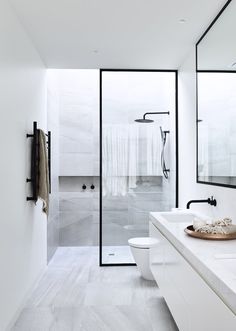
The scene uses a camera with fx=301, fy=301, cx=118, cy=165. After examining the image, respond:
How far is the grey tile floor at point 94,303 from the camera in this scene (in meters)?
2.39

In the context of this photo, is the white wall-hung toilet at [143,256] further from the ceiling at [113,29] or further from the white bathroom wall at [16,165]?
the ceiling at [113,29]

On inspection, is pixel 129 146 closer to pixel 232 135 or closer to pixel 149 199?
pixel 149 199

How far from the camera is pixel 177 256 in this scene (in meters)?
1.90

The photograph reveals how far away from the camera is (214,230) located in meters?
1.92

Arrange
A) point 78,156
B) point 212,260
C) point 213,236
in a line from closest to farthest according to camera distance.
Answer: point 212,260, point 213,236, point 78,156

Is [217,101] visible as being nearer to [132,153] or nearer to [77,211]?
[132,153]

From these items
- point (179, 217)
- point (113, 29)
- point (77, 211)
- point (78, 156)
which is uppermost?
point (113, 29)

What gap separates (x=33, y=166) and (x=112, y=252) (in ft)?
5.68

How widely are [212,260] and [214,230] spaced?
518 mm

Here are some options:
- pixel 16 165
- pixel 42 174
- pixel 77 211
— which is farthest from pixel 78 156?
pixel 16 165

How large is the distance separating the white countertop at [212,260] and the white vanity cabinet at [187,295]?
0.04m

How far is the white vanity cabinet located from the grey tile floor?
35 centimetres

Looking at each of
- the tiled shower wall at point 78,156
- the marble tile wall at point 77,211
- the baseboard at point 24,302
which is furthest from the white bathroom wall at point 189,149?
the baseboard at point 24,302

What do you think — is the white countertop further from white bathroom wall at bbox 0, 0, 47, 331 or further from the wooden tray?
white bathroom wall at bbox 0, 0, 47, 331
